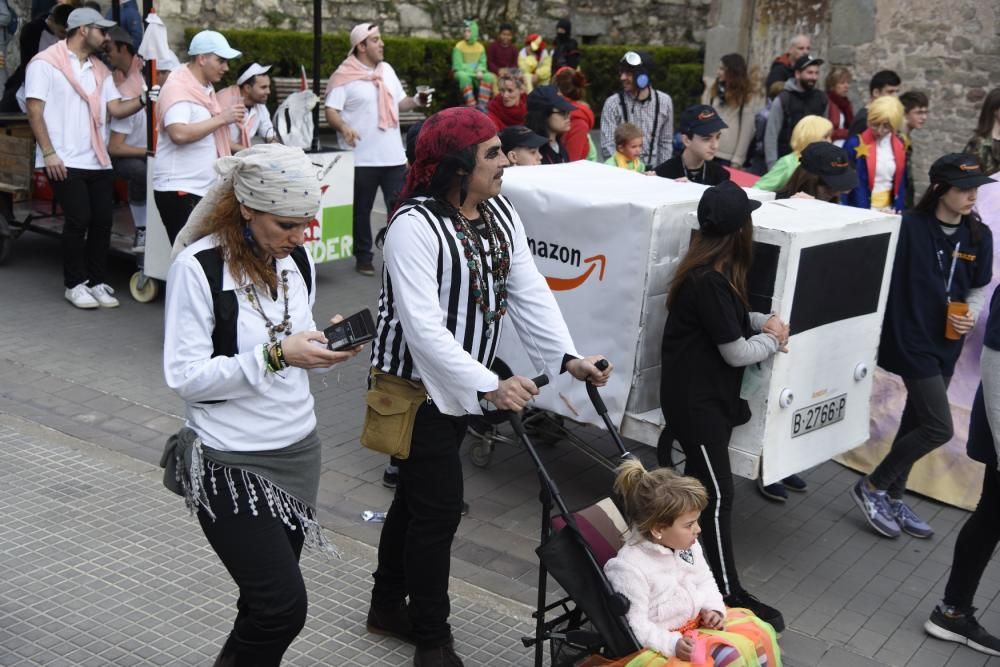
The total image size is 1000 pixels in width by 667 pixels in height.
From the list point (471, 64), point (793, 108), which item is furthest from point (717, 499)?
point (471, 64)

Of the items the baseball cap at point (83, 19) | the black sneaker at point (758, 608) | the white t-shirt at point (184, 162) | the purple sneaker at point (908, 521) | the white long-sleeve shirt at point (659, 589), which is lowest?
the purple sneaker at point (908, 521)

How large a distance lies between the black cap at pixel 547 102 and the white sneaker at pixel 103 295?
132 inches

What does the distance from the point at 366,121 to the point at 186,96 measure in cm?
218

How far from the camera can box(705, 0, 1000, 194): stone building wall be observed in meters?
13.0

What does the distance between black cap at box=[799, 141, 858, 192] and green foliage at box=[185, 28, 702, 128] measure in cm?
864

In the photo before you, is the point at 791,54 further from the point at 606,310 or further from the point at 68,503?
the point at 68,503

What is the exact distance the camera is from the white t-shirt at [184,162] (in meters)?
8.09

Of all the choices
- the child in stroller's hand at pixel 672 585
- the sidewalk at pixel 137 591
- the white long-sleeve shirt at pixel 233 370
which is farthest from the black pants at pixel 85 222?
the child in stroller's hand at pixel 672 585

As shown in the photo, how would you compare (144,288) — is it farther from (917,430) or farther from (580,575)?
(580,575)

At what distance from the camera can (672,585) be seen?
3947 mm

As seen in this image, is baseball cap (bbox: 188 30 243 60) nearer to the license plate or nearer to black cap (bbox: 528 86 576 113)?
black cap (bbox: 528 86 576 113)

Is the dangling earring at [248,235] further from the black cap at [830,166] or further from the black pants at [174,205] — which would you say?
the black pants at [174,205]

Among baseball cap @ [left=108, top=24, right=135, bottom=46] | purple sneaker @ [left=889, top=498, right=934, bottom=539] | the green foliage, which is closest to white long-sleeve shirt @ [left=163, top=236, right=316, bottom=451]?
purple sneaker @ [left=889, top=498, right=934, bottom=539]

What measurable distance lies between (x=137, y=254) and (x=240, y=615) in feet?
19.5
